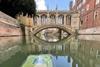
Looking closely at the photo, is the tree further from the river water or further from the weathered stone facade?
the weathered stone facade

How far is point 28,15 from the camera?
4888cm

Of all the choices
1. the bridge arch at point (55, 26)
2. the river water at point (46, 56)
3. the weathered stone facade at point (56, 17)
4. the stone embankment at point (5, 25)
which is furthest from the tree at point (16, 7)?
the weathered stone facade at point (56, 17)

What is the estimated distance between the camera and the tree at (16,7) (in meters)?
39.9

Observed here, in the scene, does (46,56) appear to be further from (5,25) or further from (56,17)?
(56,17)

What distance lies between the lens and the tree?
39.9 m

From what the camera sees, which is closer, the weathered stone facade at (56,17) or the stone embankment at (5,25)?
the stone embankment at (5,25)

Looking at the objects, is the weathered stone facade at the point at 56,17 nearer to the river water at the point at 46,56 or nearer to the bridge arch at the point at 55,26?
the bridge arch at the point at 55,26

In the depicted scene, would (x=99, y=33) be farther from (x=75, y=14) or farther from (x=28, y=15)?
(x=75, y=14)

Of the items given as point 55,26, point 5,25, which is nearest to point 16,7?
point 55,26

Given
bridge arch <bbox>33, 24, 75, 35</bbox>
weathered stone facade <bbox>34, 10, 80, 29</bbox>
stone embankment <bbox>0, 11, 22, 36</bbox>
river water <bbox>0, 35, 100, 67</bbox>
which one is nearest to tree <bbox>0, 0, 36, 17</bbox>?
bridge arch <bbox>33, 24, 75, 35</bbox>

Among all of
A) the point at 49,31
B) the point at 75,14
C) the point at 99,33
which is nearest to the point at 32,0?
the point at 99,33

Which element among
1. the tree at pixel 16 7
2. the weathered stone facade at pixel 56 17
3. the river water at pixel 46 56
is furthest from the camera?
the weathered stone facade at pixel 56 17

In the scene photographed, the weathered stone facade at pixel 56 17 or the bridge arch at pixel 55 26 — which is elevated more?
the weathered stone facade at pixel 56 17

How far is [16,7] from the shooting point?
137 ft
